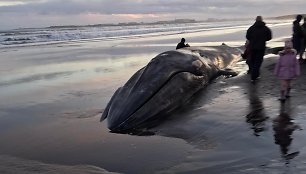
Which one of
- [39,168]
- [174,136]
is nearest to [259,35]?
[174,136]

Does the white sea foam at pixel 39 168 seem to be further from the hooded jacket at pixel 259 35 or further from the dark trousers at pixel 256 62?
the hooded jacket at pixel 259 35

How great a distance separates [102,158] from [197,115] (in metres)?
2.88

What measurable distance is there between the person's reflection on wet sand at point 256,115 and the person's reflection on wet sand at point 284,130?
0.26 metres

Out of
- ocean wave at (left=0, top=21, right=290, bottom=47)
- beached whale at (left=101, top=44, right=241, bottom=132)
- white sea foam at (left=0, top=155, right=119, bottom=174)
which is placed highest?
beached whale at (left=101, top=44, right=241, bottom=132)

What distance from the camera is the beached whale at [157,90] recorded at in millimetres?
8828

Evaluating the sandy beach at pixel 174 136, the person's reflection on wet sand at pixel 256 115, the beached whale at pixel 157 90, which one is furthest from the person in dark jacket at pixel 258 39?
the person's reflection on wet sand at pixel 256 115

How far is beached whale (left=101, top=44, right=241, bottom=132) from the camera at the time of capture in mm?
8828

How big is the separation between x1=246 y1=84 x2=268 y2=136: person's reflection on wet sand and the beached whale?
1.59 metres

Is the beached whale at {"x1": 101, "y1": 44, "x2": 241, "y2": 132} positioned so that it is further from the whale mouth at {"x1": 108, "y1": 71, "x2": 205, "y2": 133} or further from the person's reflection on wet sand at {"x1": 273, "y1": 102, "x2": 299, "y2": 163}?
the person's reflection on wet sand at {"x1": 273, "y1": 102, "x2": 299, "y2": 163}

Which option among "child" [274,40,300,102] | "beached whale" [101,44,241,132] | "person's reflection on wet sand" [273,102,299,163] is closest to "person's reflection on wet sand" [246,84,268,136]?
"person's reflection on wet sand" [273,102,299,163]

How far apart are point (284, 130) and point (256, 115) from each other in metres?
1.27

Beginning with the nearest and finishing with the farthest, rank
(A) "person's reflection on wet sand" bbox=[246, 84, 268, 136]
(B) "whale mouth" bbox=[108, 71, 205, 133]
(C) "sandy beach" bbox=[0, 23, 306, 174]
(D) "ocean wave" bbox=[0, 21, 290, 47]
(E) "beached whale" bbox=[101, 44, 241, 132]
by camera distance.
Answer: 1. (C) "sandy beach" bbox=[0, 23, 306, 174]
2. (A) "person's reflection on wet sand" bbox=[246, 84, 268, 136]
3. (B) "whale mouth" bbox=[108, 71, 205, 133]
4. (E) "beached whale" bbox=[101, 44, 241, 132]
5. (D) "ocean wave" bbox=[0, 21, 290, 47]

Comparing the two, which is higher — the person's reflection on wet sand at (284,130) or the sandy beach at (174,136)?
the person's reflection on wet sand at (284,130)

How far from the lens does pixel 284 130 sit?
7.33 m
